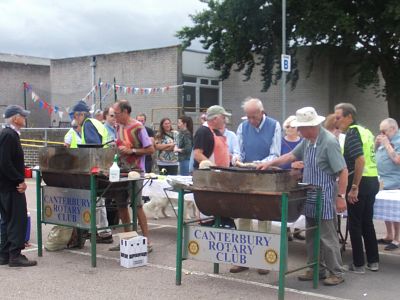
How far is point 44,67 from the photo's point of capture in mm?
35656

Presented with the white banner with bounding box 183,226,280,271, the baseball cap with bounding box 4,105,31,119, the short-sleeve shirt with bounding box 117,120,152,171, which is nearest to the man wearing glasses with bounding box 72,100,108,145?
the short-sleeve shirt with bounding box 117,120,152,171

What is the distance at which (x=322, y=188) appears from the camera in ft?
18.2

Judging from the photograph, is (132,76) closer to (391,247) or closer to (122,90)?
(122,90)

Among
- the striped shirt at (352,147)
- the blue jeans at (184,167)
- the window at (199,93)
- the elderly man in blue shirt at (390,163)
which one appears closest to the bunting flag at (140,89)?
the window at (199,93)

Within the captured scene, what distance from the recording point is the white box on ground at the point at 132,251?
629 cm

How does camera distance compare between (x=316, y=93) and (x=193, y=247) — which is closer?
(x=193, y=247)

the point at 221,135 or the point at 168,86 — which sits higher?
the point at 168,86

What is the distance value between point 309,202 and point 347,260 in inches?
63.1

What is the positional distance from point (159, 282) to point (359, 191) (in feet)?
7.76

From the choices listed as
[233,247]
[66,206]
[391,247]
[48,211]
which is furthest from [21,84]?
[233,247]

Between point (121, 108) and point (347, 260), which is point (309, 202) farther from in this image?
point (121, 108)

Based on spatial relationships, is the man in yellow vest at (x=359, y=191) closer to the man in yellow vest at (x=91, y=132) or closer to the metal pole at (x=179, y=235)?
Result: the metal pole at (x=179, y=235)

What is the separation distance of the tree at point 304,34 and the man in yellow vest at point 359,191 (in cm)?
1235

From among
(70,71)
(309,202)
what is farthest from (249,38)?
(309,202)
